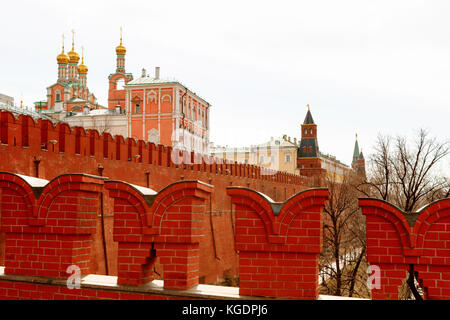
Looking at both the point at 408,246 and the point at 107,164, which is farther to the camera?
the point at 107,164

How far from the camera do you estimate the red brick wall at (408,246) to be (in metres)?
3.05

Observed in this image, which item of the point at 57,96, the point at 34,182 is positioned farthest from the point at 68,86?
the point at 34,182

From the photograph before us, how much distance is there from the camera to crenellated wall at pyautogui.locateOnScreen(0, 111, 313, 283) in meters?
8.48

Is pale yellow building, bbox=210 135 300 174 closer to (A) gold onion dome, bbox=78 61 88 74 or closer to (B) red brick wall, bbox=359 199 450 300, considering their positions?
(A) gold onion dome, bbox=78 61 88 74

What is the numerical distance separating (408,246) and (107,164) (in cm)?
883

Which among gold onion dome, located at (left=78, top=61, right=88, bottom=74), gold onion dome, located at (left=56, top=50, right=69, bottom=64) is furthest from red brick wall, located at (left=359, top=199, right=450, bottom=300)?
gold onion dome, located at (left=78, top=61, right=88, bottom=74)

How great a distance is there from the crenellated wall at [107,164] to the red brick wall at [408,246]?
18.5ft

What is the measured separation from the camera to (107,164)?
10.9 meters

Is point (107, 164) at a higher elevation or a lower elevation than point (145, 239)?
higher

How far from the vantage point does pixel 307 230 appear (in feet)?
10.9

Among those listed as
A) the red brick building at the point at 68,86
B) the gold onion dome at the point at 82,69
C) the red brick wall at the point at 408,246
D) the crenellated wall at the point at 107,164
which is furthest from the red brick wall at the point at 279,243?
the gold onion dome at the point at 82,69

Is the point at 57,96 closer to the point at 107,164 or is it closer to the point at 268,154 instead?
the point at 268,154
